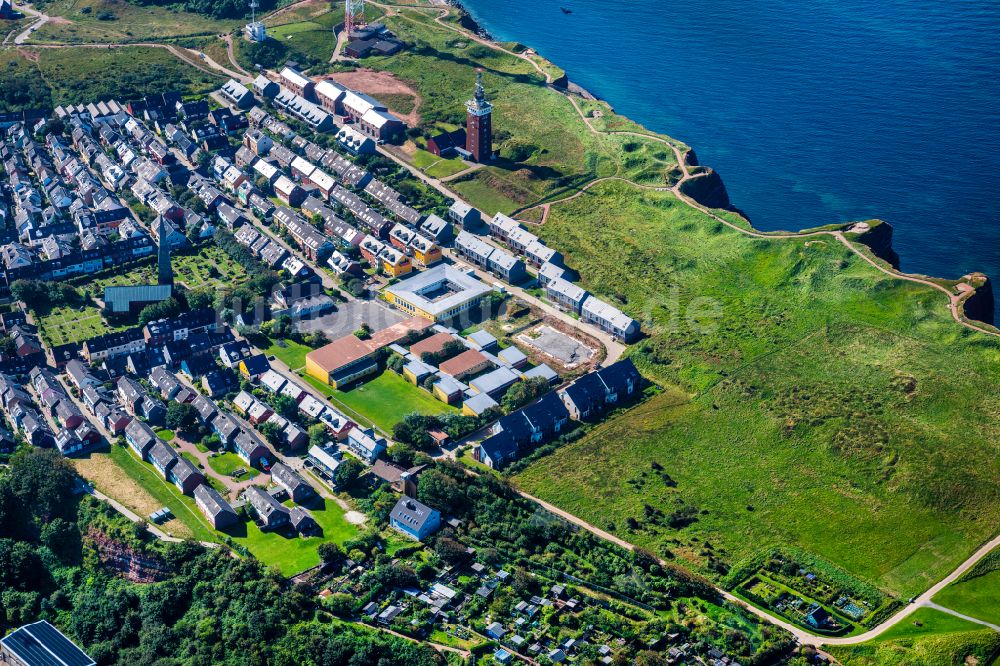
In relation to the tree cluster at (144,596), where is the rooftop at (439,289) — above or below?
above

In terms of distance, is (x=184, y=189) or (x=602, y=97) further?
(x=602, y=97)

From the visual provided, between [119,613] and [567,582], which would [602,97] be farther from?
[119,613]

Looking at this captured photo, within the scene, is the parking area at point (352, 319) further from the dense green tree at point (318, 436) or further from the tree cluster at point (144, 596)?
the tree cluster at point (144, 596)

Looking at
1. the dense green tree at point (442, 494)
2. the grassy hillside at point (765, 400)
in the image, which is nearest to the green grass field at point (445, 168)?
the grassy hillside at point (765, 400)

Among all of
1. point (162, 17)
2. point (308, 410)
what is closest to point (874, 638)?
point (308, 410)

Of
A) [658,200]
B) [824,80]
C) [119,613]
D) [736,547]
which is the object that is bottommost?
[119,613]

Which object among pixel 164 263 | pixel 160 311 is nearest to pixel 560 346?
pixel 160 311
